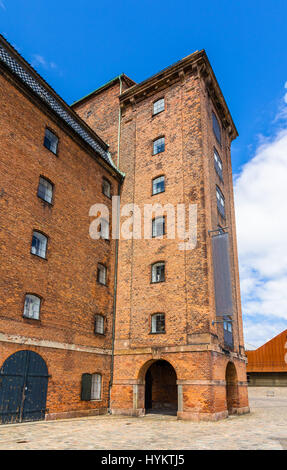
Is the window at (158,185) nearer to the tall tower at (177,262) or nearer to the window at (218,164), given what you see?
the tall tower at (177,262)

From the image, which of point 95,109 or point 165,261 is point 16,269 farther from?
point 95,109

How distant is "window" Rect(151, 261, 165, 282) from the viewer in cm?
1988

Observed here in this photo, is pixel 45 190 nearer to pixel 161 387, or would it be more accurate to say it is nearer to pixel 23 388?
pixel 23 388

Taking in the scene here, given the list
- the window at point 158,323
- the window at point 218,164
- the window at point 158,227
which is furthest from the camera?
the window at point 218,164

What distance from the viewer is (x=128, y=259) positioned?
21.4 meters

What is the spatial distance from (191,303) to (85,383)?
21.3ft

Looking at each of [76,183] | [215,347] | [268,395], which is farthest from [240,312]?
[268,395]

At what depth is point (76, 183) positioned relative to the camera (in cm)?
1947

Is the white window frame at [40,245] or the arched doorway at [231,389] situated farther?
the arched doorway at [231,389]

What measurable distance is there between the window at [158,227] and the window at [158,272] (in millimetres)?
1778

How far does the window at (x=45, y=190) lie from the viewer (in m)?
17.0

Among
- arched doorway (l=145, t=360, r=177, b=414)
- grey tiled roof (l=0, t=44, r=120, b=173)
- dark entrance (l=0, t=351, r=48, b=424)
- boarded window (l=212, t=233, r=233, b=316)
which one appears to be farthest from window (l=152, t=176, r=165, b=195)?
dark entrance (l=0, t=351, r=48, b=424)

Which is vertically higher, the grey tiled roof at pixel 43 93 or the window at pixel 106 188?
the grey tiled roof at pixel 43 93

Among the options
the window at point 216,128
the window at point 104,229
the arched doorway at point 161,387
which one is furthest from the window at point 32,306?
the window at point 216,128
